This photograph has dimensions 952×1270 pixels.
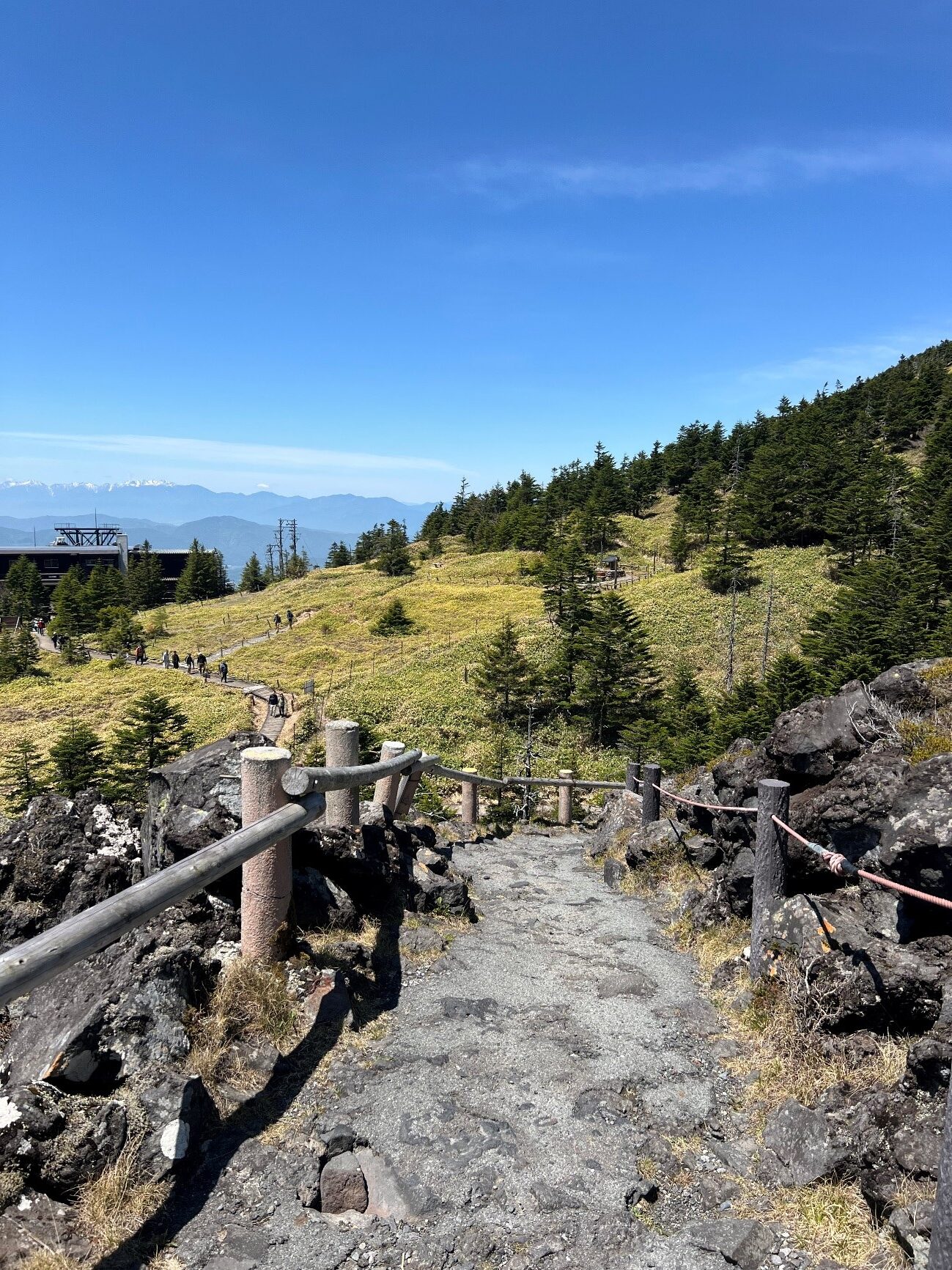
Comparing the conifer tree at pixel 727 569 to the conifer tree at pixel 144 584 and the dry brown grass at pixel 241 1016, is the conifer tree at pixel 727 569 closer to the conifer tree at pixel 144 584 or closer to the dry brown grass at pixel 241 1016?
the dry brown grass at pixel 241 1016

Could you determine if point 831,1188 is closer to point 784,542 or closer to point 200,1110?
point 200,1110

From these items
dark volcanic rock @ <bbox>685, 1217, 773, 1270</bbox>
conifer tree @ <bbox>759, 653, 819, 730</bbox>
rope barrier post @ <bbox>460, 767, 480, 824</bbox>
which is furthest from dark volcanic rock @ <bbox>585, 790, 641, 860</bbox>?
conifer tree @ <bbox>759, 653, 819, 730</bbox>

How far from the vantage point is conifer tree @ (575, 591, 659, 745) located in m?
36.0

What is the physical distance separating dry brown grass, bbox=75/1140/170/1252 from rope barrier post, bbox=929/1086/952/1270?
11.9 feet

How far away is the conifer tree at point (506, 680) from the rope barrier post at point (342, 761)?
28.2 m

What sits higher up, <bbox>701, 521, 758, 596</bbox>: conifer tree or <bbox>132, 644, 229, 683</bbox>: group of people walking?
<bbox>701, 521, 758, 596</bbox>: conifer tree

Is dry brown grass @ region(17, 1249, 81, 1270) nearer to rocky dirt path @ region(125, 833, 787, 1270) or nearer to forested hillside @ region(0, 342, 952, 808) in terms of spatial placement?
rocky dirt path @ region(125, 833, 787, 1270)

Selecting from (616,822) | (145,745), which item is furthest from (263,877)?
(145,745)

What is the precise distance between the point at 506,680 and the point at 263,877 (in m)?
31.6

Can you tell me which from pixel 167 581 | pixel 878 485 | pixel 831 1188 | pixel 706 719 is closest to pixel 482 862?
pixel 831 1188

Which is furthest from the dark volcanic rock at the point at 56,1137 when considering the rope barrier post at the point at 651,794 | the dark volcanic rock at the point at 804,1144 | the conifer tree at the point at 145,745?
the conifer tree at the point at 145,745

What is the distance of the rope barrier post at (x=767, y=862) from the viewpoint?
6438mm

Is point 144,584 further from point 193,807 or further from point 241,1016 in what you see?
point 241,1016

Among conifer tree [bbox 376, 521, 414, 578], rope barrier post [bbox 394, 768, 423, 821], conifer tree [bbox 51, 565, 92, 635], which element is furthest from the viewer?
conifer tree [bbox 376, 521, 414, 578]
